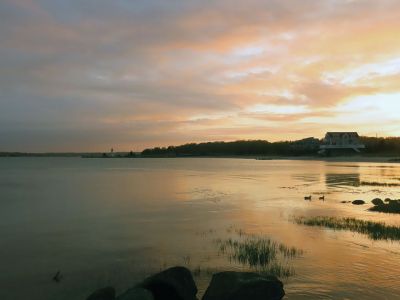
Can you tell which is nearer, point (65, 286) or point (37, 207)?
point (65, 286)

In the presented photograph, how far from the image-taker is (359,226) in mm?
24797

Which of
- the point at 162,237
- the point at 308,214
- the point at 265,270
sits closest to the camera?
the point at 265,270

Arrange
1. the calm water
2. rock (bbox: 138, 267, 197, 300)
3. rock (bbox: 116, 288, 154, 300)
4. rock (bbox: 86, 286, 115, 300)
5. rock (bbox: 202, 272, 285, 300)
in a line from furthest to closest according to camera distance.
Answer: the calm water < rock (bbox: 138, 267, 197, 300) < rock (bbox: 86, 286, 115, 300) < rock (bbox: 202, 272, 285, 300) < rock (bbox: 116, 288, 154, 300)

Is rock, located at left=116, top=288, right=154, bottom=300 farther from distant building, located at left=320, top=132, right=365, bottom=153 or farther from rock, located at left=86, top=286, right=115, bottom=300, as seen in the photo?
distant building, located at left=320, top=132, right=365, bottom=153

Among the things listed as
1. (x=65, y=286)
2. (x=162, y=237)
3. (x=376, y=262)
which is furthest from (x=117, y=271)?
(x=376, y=262)

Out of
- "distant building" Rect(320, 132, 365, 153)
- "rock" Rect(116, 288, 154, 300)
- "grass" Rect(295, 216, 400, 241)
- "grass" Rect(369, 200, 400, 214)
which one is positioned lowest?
"grass" Rect(295, 216, 400, 241)

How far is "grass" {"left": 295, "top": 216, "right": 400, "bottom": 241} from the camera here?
21.8 metres

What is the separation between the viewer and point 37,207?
3947cm

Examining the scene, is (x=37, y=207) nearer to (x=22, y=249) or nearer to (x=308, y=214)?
(x=22, y=249)

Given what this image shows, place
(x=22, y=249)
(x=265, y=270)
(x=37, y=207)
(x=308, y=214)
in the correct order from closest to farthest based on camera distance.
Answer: (x=265, y=270)
(x=22, y=249)
(x=308, y=214)
(x=37, y=207)

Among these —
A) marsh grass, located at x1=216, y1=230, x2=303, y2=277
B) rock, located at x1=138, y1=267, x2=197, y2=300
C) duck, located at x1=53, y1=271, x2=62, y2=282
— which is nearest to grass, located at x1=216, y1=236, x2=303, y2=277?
marsh grass, located at x1=216, y1=230, x2=303, y2=277

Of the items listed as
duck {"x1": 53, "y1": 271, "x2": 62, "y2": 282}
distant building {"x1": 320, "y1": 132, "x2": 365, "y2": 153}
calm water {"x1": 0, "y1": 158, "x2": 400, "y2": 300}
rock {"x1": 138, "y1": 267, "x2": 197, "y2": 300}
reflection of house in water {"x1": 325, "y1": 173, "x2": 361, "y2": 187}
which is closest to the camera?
rock {"x1": 138, "y1": 267, "x2": 197, "y2": 300}

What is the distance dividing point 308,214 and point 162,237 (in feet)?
41.1

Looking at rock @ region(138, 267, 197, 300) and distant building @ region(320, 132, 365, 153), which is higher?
distant building @ region(320, 132, 365, 153)
